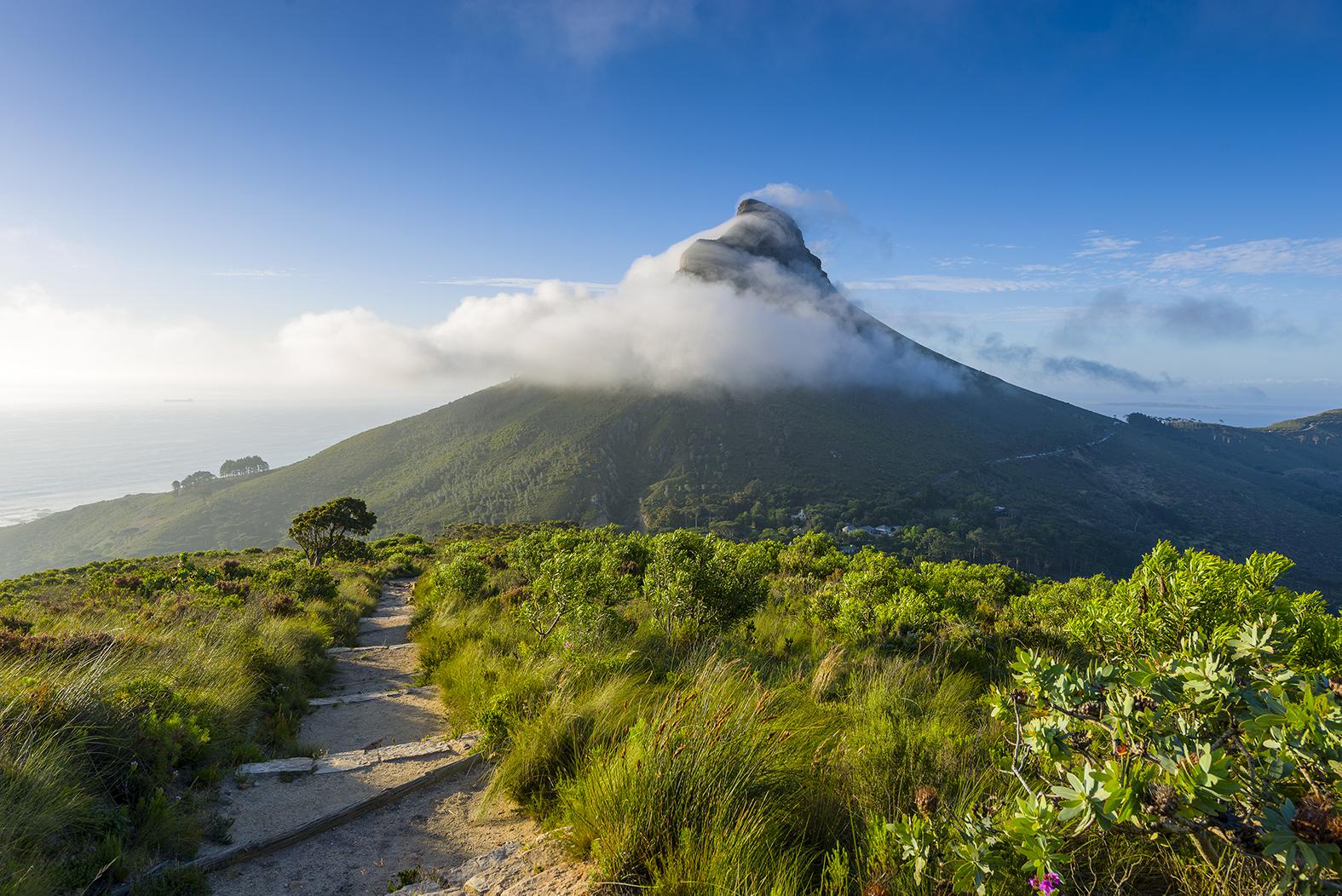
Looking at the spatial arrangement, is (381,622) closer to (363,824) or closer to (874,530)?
(363,824)

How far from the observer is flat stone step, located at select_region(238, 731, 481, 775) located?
518cm

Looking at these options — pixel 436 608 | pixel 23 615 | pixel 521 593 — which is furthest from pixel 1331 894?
pixel 23 615

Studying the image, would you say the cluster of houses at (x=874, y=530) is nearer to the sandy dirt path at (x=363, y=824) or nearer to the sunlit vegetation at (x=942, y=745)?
the sunlit vegetation at (x=942, y=745)

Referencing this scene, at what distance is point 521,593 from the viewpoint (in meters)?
12.1

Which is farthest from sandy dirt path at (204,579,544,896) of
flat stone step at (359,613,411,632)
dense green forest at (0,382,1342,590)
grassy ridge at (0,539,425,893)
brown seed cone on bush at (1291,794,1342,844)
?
dense green forest at (0,382,1342,590)

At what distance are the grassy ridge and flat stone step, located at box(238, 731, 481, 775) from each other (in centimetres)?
31

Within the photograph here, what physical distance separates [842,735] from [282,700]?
6.65 m

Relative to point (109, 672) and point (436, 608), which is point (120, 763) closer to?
point (109, 672)

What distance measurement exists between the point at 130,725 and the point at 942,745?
257 inches

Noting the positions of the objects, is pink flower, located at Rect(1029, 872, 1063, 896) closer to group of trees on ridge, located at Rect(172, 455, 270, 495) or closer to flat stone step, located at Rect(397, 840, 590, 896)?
flat stone step, located at Rect(397, 840, 590, 896)

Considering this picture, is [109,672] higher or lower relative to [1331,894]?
higher

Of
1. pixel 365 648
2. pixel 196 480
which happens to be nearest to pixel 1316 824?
pixel 365 648

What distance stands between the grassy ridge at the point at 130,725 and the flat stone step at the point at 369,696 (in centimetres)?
27

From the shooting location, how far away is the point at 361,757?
18.5 ft
